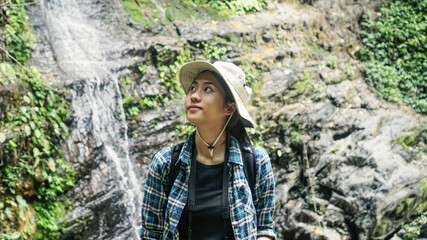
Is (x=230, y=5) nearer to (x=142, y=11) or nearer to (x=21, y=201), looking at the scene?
(x=142, y=11)

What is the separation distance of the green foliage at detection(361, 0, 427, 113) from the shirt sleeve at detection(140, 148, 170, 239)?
692 centimetres

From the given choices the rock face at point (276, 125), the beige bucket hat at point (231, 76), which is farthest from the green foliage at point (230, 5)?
the beige bucket hat at point (231, 76)

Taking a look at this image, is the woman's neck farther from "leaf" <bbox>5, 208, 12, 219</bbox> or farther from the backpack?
"leaf" <bbox>5, 208, 12, 219</bbox>

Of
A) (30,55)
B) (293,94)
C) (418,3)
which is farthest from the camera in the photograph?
(418,3)

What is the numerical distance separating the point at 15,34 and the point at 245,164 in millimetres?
5597

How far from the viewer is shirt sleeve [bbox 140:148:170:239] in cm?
204

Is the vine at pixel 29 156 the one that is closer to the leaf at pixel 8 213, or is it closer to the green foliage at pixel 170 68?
the leaf at pixel 8 213

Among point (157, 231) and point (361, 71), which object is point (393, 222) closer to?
point (361, 71)

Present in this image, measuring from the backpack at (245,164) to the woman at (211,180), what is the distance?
14mm

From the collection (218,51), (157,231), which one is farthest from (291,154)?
(157,231)

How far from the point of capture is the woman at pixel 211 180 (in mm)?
1962

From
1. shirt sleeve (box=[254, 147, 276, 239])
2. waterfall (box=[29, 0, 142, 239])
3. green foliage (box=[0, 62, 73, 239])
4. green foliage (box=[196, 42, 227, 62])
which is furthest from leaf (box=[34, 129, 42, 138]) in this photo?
shirt sleeve (box=[254, 147, 276, 239])

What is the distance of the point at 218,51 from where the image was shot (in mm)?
7316

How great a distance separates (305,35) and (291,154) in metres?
3.56
